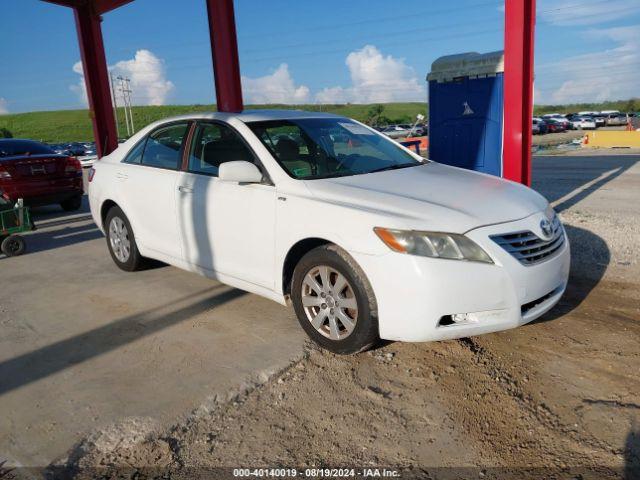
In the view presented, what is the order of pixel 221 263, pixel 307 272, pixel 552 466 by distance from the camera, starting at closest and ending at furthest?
1. pixel 552 466
2. pixel 307 272
3. pixel 221 263

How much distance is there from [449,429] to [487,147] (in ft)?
18.6

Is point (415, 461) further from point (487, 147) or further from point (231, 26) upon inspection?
point (231, 26)

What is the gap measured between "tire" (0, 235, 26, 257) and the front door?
3394 mm

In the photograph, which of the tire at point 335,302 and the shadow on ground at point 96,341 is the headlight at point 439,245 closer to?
the tire at point 335,302

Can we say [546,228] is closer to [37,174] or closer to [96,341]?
[96,341]

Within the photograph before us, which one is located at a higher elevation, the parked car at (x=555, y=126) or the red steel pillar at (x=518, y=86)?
the red steel pillar at (x=518, y=86)

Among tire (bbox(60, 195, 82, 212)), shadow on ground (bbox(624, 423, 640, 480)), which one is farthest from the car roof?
tire (bbox(60, 195, 82, 212))

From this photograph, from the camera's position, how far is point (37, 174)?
9141 millimetres

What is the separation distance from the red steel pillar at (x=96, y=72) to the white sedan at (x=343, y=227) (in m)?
7.94

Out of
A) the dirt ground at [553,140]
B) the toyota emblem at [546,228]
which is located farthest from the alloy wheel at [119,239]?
the dirt ground at [553,140]

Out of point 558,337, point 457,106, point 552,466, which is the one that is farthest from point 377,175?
point 457,106

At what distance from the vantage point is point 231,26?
30.0ft

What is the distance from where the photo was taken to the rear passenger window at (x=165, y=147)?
4.75 metres

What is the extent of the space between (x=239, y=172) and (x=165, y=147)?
5.03 ft
